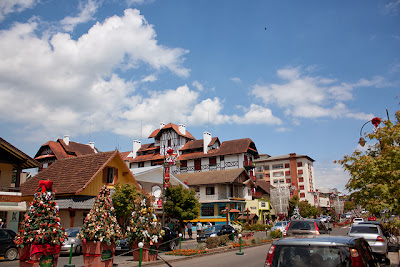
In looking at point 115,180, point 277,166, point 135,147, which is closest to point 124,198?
point 115,180

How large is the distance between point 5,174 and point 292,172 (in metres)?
77.4

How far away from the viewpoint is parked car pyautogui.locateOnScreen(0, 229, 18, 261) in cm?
1602

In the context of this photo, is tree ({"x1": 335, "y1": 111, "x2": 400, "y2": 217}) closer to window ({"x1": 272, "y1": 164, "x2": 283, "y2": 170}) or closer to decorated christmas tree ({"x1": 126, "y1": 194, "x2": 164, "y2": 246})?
decorated christmas tree ({"x1": 126, "y1": 194, "x2": 164, "y2": 246})

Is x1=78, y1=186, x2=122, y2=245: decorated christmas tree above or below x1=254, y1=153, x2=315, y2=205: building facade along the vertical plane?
below

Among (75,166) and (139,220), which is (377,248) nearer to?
(139,220)

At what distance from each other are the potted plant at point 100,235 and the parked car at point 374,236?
10.0 metres

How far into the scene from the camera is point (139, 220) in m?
15.2

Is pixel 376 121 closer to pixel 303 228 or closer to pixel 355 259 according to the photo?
pixel 303 228

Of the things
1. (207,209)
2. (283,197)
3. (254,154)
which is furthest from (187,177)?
(283,197)

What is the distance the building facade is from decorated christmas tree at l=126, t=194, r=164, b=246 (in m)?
74.0

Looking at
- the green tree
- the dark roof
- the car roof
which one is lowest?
the car roof

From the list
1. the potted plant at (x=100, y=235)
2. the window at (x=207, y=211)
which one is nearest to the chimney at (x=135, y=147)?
the window at (x=207, y=211)

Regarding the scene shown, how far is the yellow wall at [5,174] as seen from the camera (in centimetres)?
A: 2423

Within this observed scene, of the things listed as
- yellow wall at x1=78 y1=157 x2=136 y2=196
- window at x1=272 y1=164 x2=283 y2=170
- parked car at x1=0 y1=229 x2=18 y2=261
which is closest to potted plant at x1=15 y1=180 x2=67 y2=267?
parked car at x1=0 y1=229 x2=18 y2=261
